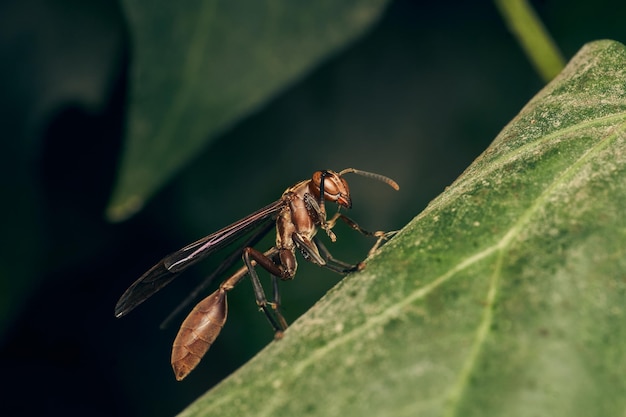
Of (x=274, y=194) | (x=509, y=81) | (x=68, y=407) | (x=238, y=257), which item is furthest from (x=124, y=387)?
(x=509, y=81)

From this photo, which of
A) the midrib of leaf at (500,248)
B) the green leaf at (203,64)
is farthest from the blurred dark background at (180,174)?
the midrib of leaf at (500,248)

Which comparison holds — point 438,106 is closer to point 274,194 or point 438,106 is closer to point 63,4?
point 274,194

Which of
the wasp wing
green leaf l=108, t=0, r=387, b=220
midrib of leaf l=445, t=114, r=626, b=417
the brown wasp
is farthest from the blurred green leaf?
the wasp wing

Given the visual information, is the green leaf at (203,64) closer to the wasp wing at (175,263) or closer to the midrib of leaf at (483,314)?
the wasp wing at (175,263)

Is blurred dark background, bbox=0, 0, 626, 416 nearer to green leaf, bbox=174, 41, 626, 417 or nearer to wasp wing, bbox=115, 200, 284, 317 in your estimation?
wasp wing, bbox=115, 200, 284, 317

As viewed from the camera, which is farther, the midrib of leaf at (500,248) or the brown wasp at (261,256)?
the brown wasp at (261,256)

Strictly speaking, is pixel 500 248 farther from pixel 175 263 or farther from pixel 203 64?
pixel 175 263
